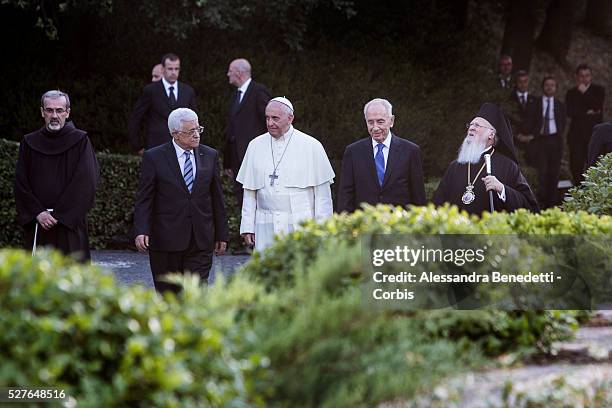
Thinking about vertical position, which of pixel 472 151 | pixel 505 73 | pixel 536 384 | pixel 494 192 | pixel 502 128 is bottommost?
pixel 536 384

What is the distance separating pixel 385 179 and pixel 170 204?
5.65ft

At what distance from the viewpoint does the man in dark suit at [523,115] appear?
60.7ft

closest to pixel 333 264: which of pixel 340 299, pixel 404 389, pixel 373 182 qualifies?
pixel 340 299

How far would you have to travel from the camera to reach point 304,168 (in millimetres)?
9523

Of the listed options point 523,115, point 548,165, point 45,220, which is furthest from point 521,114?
point 45,220

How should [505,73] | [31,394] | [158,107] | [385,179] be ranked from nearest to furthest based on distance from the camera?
[31,394]
[385,179]
[158,107]
[505,73]

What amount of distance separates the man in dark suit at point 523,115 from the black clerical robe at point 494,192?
29.7 feet

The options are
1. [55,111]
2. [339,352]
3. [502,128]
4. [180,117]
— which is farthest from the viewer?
[55,111]

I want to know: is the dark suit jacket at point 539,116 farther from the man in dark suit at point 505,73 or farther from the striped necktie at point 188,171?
the striped necktie at point 188,171

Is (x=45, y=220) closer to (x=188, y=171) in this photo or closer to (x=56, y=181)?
(x=56, y=181)

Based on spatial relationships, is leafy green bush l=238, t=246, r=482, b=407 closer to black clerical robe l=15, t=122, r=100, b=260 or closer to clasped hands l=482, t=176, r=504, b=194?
clasped hands l=482, t=176, r=504, b=194

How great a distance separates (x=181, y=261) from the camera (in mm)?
9469

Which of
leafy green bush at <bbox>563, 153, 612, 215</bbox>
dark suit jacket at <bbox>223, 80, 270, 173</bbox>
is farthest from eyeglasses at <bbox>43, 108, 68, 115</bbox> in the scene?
dark suit jacket at <bbox>223, 80, 270, 173</bbox>

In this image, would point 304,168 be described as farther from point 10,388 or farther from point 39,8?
point 39,8
